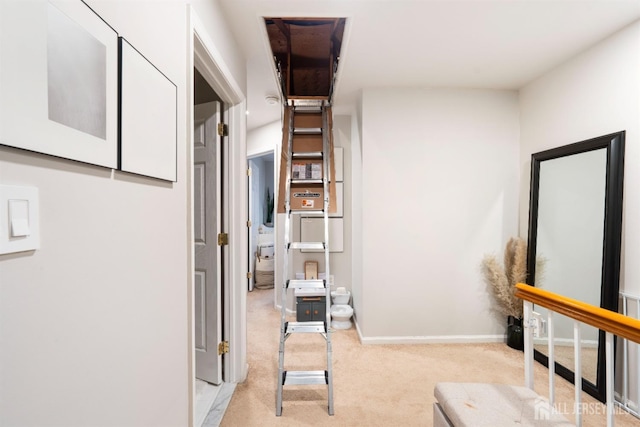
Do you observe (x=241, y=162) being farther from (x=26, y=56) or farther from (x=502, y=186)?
(x=502, y=186)

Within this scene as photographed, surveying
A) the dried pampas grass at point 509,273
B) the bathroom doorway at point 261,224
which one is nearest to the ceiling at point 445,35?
the dried pampas grass at point 509,273

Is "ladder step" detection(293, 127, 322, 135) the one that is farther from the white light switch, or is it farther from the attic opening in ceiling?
the white light switch

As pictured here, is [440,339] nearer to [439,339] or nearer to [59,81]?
[439,339]

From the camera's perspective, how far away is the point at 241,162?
2.26m

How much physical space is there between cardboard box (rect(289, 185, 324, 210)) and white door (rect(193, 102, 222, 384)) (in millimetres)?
631

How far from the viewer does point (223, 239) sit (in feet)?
7.13

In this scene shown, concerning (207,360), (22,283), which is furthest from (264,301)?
(22,283)

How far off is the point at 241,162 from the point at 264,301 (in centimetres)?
271

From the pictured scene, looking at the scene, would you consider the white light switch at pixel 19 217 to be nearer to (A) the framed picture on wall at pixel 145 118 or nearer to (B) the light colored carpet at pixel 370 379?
(A) the framed picture on wall at pixel 145 118

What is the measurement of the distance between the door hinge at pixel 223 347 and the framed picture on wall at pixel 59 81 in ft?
5.83

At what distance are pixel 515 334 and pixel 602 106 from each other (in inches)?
81.7

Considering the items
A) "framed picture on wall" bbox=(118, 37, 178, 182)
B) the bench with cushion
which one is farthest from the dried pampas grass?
"framed picture on wall" bbox=(118, 37, 178, 182)

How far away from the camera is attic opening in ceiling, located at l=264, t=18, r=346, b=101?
2.23 meters

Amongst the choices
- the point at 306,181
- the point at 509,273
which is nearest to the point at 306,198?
the point at 306,181
